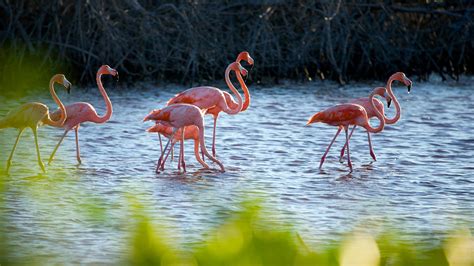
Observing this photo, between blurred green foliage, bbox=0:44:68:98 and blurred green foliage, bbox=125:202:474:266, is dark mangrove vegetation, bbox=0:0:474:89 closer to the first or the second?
blurred green foliage, bbox=0:44:68:98

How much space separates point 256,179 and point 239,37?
687cm

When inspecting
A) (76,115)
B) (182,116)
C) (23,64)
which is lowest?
(23,64)

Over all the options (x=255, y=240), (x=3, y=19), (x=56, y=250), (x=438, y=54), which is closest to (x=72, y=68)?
(x=3, y=19)

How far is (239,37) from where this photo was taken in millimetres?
A: 13742

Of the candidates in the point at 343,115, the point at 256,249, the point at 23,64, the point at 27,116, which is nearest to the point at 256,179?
the point at 343,115

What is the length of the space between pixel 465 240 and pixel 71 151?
7.26m

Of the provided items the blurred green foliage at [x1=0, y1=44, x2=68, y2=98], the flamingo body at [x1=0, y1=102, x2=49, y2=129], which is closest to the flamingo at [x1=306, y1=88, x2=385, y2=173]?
the flamingo body at [x1=0, y1=102, x2=49, y2=129]

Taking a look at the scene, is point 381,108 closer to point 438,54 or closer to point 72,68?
point 72,68

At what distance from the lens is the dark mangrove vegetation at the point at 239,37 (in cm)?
1252

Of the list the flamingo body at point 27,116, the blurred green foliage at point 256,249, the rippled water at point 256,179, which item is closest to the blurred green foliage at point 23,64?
the rippled water at point 256,179

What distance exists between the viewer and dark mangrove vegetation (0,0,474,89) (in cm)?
1252

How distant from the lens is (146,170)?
742 centimetres

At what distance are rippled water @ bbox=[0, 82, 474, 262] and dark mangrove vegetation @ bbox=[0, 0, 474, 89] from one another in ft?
3.38

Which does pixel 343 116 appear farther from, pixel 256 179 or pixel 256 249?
pixel 256 249
